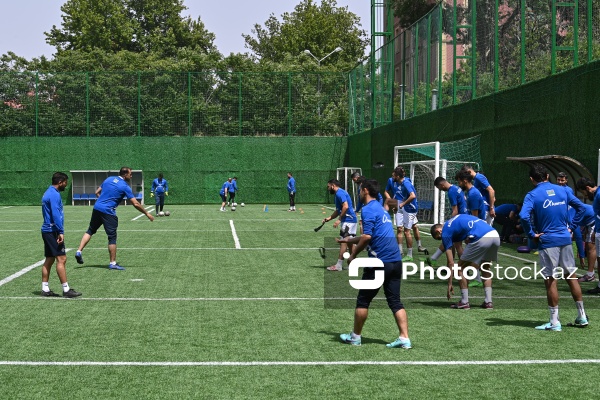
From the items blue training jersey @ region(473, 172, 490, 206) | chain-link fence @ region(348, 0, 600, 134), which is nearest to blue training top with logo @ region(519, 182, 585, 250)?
blue training jersey @ region(473, 172, 490, 206)

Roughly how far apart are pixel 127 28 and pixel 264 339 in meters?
65.8

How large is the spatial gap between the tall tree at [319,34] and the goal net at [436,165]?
45.2 metres

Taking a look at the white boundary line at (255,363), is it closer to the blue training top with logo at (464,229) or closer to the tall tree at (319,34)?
the blue training top with logo at (464,229)

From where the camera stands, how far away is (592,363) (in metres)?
8.27

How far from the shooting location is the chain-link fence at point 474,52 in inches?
845

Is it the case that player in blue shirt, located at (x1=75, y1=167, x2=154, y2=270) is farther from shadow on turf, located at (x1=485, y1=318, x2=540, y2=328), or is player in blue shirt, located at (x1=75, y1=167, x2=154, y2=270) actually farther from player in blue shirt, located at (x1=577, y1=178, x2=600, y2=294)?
player in blue shirt, located at (x1=577, y1=178, x2=600, y2=294)

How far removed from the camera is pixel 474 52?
27.9 meters

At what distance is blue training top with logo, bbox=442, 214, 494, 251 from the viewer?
11.1 meters

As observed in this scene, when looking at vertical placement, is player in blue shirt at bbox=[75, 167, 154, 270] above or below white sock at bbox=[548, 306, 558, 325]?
above

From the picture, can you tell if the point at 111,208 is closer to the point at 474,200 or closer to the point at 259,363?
the point at 474,200

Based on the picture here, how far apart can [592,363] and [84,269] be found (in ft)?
34.7

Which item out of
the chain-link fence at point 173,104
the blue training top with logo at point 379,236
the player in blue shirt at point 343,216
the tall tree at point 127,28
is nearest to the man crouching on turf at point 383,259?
the blue training top with logo at point 379,236

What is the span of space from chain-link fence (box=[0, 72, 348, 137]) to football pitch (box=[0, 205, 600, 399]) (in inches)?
1260

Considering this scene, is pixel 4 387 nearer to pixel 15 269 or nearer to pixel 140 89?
pixel 15 269
